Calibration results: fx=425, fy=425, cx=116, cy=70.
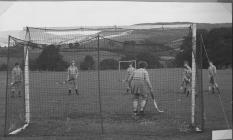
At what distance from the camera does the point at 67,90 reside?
13.4 m

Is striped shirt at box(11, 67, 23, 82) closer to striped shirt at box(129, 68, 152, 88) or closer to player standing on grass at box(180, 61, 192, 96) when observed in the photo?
striped shirt at box(129, 68, 152, 88)

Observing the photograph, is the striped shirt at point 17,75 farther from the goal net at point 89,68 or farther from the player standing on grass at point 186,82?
the player standing on grass at point 186,82

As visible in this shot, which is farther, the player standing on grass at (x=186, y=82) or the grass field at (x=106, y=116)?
the player standing on grass at (x=186, y=82)

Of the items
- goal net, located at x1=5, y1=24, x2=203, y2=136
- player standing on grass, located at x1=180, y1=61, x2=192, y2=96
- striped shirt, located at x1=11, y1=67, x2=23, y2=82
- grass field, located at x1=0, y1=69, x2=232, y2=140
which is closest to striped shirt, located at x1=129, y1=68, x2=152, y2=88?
goal net, located at x1=5, y1=24, x2=203, y2=136

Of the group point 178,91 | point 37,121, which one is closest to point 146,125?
point 37,121

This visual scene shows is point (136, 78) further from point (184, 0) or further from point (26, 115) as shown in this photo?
point (184, 0)

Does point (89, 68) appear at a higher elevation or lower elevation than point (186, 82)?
higher

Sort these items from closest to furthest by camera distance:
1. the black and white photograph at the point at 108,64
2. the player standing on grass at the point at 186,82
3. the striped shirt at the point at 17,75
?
the black and white photograph at the point at 108,64 → the striped shirt at the point at 17,75 → the player standing on grass at the point at 186,82

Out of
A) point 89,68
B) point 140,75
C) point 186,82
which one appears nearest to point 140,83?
point 140,75

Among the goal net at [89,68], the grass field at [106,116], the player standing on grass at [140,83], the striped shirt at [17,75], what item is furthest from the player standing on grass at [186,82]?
the striped shirt at [17,75]

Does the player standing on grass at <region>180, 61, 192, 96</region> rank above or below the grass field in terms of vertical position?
above

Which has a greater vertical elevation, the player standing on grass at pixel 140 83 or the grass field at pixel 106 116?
the player standing on grass at pixel 140 83

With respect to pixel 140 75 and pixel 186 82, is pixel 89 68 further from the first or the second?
pixel 186 82

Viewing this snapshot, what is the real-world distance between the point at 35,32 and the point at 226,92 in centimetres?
688
